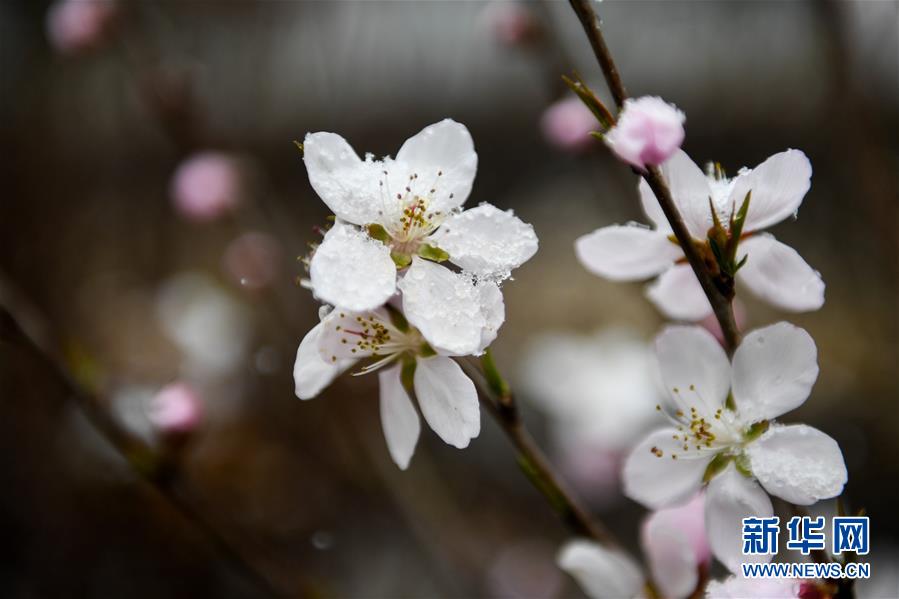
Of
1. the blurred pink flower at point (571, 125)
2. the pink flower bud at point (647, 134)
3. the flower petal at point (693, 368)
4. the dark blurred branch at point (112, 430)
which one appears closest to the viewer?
the pink flower bud at point (647, 134)

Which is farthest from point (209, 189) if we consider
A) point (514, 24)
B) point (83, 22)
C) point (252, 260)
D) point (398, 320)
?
point (398, 320)

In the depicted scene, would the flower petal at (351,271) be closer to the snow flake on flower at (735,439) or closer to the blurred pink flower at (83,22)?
the snow flake on flower at (735,439)

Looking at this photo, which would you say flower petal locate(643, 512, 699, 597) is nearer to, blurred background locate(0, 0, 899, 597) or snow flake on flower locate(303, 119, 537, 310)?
snow flake on flower locate(303, 119, 537, 310)

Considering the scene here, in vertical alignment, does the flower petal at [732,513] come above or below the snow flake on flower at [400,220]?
below

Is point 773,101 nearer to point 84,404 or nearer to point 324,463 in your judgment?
point 324,463

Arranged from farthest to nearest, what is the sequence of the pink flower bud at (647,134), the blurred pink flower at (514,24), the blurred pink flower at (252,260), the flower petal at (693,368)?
the blurred pink flower at (252,260) → the blurred pink flower at (514,24) → the flower petal at (693,368) → the pink flower bud at (647,134)

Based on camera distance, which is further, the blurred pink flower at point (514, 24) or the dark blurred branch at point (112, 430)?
the blurred pink flower at point (514, 24)

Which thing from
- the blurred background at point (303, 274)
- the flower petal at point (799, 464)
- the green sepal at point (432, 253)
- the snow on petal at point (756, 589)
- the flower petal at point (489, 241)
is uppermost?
the flower petal at point (489, 241)

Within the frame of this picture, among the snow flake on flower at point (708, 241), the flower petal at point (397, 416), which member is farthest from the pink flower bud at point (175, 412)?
the snow flake on flower at point (708, 241)
